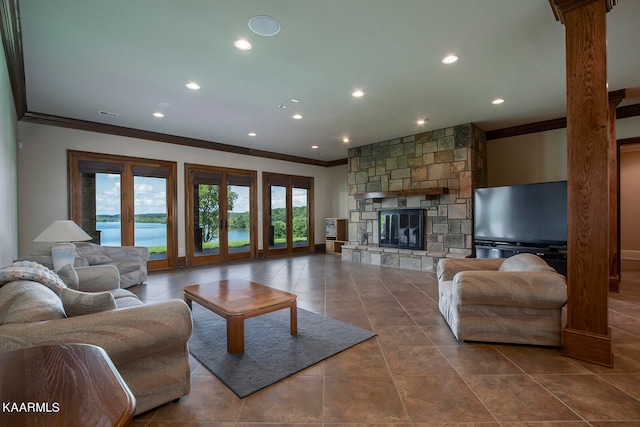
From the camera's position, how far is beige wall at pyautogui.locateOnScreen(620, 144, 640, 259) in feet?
21.1

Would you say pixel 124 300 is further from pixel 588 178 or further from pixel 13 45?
pixel 588 178

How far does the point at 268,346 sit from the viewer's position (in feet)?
8.42

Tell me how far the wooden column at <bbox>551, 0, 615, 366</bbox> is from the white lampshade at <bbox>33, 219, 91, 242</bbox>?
4.78 m

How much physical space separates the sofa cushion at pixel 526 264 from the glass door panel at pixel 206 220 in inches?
229

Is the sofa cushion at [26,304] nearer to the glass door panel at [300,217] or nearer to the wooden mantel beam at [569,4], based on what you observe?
the wooden mantel beam at [569,4]

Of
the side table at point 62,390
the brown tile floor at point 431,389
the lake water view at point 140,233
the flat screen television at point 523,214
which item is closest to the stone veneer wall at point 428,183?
the flat screen television at point 523,214

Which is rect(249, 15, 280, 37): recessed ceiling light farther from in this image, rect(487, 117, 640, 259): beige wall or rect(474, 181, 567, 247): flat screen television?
rect(487, 117, 640, 259): beige wall

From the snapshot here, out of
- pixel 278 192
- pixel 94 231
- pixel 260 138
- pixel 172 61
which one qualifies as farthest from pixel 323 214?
pixel 172 61

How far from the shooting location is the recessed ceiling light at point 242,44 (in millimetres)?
2794

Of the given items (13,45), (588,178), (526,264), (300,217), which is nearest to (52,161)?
(13,45)

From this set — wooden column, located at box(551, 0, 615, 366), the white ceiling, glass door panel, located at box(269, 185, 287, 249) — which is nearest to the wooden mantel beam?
wooden column, located at box(551, 0, 615, 366)

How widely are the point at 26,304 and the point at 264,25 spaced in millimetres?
2549

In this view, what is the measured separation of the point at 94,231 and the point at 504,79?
6.91m

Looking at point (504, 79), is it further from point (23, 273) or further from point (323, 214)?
point (323, 214)
